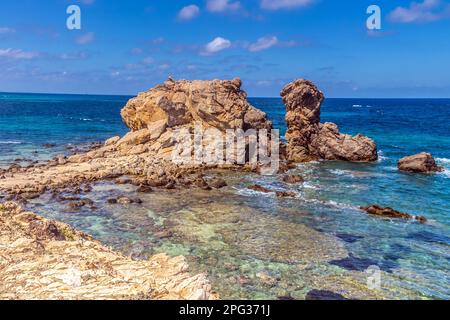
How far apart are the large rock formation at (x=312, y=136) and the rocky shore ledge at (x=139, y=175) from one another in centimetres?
15

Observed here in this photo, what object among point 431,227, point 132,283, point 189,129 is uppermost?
point 189,129

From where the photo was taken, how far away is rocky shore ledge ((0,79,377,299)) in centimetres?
1439

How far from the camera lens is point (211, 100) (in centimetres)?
5381

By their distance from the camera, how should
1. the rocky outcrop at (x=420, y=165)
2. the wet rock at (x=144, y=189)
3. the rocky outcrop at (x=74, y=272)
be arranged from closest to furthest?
the rocky outcrop at (x=74, y=272) → the wet rock at (x=144, y=189) → the rocky outcrop at (x=420, y=165)

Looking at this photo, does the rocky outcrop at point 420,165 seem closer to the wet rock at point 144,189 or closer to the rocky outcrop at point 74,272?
the wet rock at point 144,189

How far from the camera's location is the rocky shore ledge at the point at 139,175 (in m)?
14.4

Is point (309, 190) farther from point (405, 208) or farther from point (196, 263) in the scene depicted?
point (196, 263)

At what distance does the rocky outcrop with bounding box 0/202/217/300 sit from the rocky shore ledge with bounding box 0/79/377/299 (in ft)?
0.12

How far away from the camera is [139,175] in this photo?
44344 millimetres

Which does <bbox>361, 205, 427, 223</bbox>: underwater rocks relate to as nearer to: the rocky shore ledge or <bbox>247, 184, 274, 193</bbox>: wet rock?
the rocky shore ledge

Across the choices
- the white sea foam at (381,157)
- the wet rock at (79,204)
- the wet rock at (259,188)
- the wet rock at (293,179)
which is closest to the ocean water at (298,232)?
the wet rock at (79,204)
